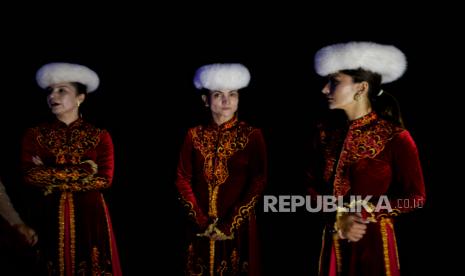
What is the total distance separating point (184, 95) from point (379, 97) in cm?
162

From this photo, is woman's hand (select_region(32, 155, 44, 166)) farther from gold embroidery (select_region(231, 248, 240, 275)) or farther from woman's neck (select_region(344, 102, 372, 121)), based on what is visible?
woman's neck (select_region(344, 102, 372, 121))

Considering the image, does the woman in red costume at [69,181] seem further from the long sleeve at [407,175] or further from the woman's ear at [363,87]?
the long sleeve at [407,175]

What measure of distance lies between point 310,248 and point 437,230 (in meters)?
0.91

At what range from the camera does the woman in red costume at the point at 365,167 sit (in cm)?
229

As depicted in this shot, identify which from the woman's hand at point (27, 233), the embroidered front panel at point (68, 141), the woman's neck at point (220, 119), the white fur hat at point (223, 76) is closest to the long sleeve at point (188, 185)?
the woman's neck at point (220, 119)

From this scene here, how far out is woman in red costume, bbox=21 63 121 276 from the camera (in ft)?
9.41

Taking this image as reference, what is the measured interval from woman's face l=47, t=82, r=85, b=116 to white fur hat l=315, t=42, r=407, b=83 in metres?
1.75

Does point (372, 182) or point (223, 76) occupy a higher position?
point (223, 76)

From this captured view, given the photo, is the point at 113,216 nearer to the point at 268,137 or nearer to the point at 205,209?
the point at 205,209

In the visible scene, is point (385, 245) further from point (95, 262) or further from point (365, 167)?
point (95, 262)

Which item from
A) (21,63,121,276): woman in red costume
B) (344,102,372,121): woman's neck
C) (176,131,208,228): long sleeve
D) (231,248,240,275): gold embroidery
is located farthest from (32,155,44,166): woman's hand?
(344,102,372,121): woman's neck

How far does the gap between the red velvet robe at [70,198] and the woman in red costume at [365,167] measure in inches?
56.8

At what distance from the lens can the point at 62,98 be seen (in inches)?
119

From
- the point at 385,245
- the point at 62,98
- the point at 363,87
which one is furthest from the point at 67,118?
the point at 385,245
